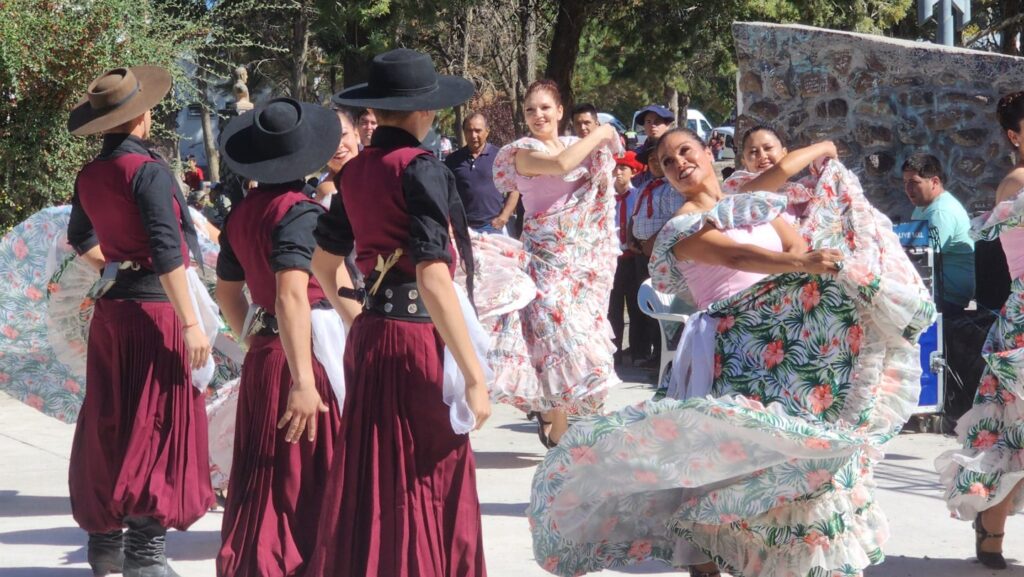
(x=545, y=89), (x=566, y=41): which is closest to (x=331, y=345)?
(x=545, y=89)

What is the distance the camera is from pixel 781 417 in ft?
13.0

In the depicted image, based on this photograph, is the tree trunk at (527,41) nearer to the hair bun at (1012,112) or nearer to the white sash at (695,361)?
the hair bun at (1012,112)

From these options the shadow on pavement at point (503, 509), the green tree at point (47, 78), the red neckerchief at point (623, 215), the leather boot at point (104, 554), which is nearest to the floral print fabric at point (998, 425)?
the shadow on pavement at point (503, 509)

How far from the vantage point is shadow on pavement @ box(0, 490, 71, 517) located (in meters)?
6.43

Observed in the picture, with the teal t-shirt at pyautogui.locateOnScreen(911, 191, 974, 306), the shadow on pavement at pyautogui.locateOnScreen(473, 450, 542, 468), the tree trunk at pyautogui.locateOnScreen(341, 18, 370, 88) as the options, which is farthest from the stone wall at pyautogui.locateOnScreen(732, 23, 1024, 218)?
the tree trunk at pyautogui.locateOnScreen(341, 18, 370, 88)

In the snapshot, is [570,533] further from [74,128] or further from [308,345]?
[74,128]

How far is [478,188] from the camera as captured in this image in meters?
9.66

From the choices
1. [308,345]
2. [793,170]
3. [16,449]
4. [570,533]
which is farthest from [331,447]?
[16,449]

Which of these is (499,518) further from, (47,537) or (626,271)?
(626,271)

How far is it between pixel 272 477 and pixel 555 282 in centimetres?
279

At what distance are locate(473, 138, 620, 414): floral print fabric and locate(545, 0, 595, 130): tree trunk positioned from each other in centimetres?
983

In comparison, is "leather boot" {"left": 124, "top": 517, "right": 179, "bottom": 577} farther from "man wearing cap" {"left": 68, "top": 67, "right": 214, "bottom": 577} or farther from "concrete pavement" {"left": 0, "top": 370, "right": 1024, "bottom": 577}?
"concrete pavement" {"left": 0, "top": 370, "right": 1024, "bottom": 577}

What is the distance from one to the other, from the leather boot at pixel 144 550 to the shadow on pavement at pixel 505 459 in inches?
94.4

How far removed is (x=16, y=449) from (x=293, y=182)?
13.5 ft
